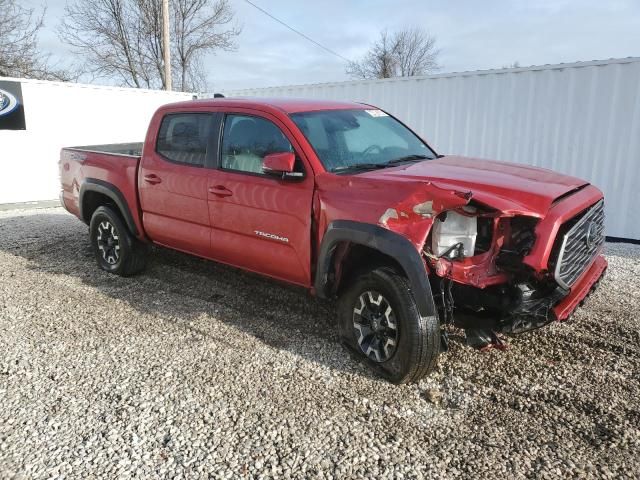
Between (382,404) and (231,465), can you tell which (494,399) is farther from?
(231,465)

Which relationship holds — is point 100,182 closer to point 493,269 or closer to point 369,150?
point 369,150

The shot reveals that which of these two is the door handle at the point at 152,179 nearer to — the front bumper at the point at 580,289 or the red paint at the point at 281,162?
the red paint at the point at 281,162

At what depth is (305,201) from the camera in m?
3.86

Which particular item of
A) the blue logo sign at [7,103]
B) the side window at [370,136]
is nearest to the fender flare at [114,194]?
the side window at [370,136]

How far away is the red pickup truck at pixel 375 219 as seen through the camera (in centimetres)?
318

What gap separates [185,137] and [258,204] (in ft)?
4.43

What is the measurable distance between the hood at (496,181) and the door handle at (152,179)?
93.9 inches

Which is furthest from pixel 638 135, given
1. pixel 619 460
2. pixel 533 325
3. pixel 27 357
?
pixel 27 357

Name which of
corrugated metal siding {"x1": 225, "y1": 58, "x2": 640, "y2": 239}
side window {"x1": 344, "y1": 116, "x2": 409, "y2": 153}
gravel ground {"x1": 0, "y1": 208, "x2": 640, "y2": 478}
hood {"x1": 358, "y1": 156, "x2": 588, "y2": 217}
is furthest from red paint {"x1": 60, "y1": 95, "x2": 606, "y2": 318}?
corrugated metal siding {"x1": 225, "y1": 58, "x2": 640, "y2": 239}

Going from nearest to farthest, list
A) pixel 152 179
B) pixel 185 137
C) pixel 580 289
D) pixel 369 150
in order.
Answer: pixel 580 289
pixel 369 150
pixel 185 137
pixel 152 179

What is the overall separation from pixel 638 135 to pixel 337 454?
7.45 meters

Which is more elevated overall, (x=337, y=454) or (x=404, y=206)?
(x=404, y=206)

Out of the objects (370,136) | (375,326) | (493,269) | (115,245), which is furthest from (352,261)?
(115,245)

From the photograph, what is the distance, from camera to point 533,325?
3.25 m
